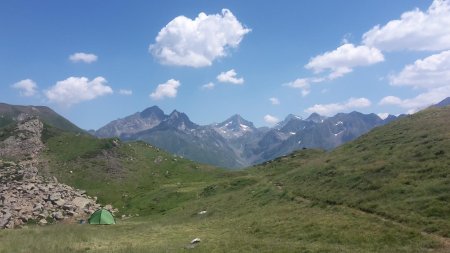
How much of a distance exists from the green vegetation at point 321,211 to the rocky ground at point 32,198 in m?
10.2

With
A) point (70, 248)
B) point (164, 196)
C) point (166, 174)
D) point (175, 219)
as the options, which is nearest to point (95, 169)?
point (166, 174)

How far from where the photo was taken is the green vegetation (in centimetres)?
3603

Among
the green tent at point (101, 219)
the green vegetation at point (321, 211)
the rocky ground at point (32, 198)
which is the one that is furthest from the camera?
the rocky ground at point (32, 198)

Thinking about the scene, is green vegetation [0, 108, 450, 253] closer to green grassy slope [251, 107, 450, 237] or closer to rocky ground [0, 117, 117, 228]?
green grassy slope [251, 107, 450, 237]

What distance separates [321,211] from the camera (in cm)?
4700

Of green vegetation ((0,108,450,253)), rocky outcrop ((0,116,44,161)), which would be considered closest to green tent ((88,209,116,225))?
green vegetation ((0,108,450,253))

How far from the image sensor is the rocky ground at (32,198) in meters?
71.4

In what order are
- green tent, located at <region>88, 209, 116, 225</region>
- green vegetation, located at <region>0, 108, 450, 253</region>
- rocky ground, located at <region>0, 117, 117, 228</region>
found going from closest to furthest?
green vegetation, located at <region>0, 108, 450, 253</region> → green tent, located at <region>88, 209, 116, 225</region> → rocky ground, located at <region>0, 117, 117, 228</region>

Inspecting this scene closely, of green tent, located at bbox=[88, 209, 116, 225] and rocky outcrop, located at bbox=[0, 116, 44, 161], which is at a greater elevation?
rocky outcrop, located at bbox=[0, 116, 44, 161]

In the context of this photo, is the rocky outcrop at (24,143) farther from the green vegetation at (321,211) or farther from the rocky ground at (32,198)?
the green vegetation at (321,211)

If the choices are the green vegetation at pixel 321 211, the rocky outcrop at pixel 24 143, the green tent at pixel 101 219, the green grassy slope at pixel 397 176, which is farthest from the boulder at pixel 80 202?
the green grassy slope at pixel 397 176

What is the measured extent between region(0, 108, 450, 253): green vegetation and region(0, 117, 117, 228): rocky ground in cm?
1018

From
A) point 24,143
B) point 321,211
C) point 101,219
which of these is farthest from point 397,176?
point 24,143

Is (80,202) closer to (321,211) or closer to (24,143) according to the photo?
(24,143)
